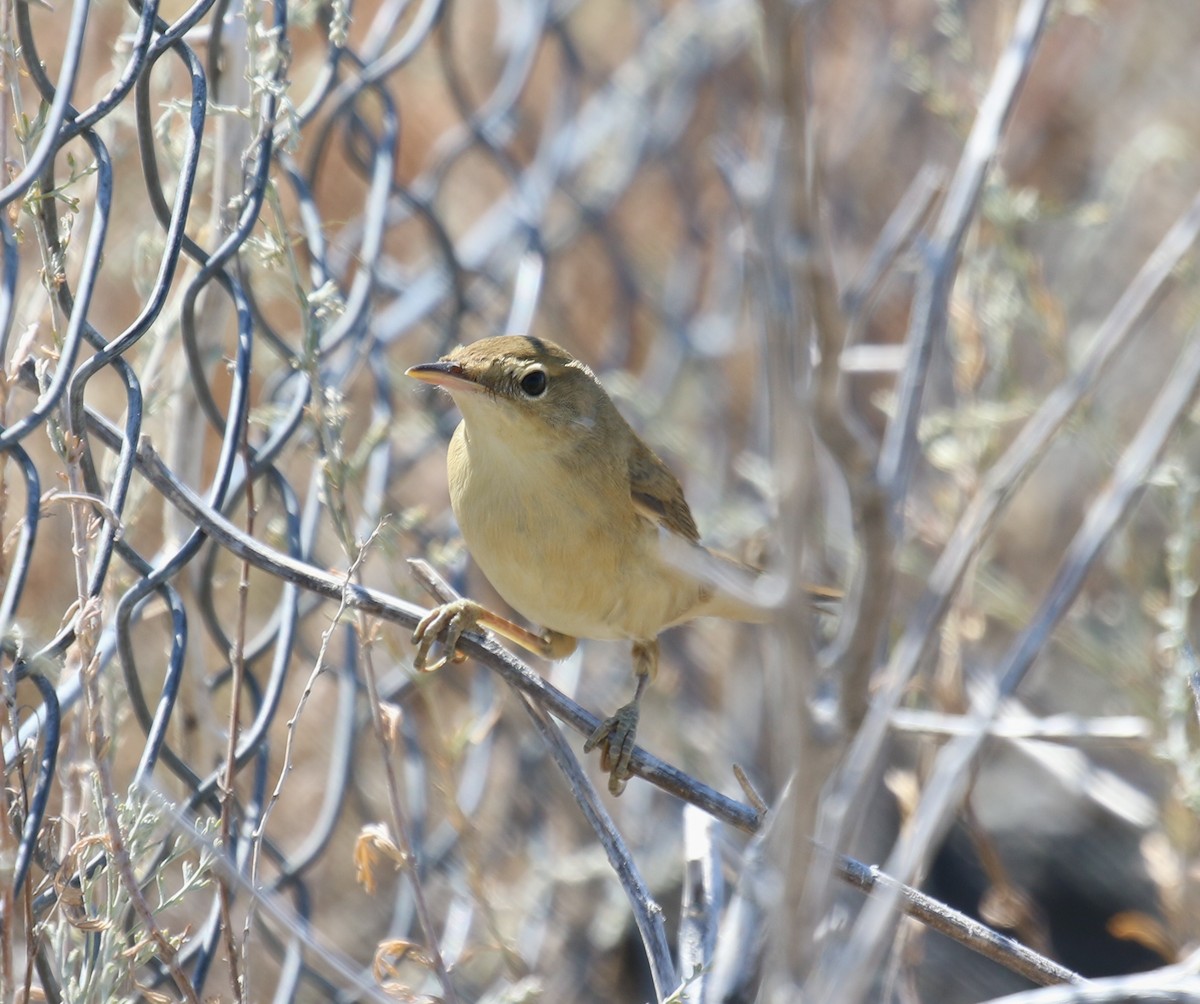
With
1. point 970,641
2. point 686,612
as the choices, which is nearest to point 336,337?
point 686,612

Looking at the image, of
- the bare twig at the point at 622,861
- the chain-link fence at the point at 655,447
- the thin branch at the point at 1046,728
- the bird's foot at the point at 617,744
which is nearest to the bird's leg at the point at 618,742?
the bird's foot at the point at 617,744

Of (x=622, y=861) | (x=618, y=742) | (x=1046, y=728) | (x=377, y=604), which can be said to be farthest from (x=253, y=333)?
(x=1046, y=728)

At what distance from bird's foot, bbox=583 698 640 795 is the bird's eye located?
0.66 metres

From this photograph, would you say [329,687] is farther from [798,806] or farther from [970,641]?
[798,806]

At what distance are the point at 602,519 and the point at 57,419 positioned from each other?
4.33 ft

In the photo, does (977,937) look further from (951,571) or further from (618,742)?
(618,742)

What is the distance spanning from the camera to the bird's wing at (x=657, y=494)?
2.79 meters

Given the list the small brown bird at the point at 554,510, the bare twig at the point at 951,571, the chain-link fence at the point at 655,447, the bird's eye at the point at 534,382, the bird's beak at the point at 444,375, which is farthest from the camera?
the bird's eye at the point at 534,382

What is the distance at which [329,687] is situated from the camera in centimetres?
454

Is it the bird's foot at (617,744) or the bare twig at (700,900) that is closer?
the bare twig at (700,900)

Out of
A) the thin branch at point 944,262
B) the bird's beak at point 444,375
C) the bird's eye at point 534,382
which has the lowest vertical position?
the bird's eye at point 534,382

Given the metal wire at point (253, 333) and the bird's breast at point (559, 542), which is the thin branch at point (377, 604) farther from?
the bird's breast at point (559, 542)

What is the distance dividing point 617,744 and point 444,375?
76 centimetres

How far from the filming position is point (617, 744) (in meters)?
2.42
